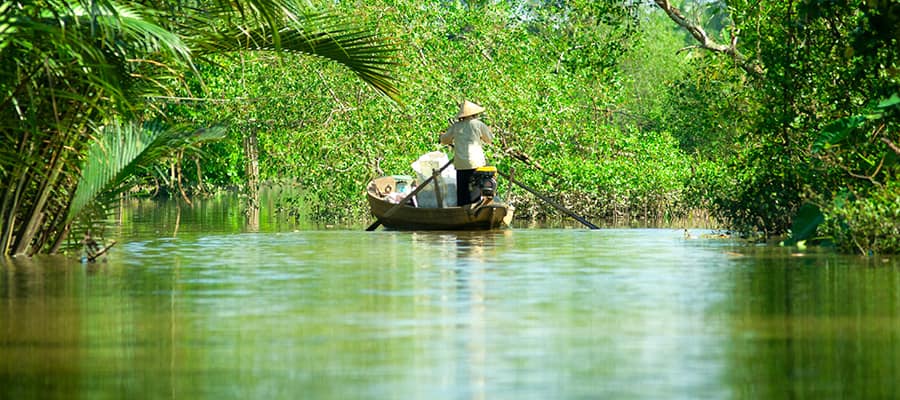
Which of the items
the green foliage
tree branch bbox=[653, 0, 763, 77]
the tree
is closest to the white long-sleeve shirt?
tree branch bbox=[653, 0, 763, 77]

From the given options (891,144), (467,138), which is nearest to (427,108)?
(467,138)

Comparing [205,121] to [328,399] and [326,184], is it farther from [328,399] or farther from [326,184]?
[328,399]

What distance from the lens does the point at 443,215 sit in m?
26.3

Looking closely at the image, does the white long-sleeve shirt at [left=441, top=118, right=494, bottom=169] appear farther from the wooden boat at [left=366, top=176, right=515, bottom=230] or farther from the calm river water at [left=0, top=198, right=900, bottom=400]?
the calm river water at [left=0, top=198, right=900, bottom=400]

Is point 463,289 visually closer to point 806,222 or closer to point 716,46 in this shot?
point 806,222

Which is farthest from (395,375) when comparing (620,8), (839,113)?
(620,8)

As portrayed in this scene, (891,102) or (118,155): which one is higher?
(891,102)

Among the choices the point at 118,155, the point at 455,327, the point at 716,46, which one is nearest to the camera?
the point at 455,327

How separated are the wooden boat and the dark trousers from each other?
0.19m

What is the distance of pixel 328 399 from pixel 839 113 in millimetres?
15076

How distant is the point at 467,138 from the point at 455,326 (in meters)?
15.3

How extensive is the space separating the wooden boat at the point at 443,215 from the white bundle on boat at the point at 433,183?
0.98 feet

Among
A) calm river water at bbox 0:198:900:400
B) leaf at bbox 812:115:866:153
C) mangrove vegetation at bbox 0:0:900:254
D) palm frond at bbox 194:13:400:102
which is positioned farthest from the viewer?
leaf at bbox 812:115:866:153

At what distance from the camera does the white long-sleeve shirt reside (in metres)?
25.7
